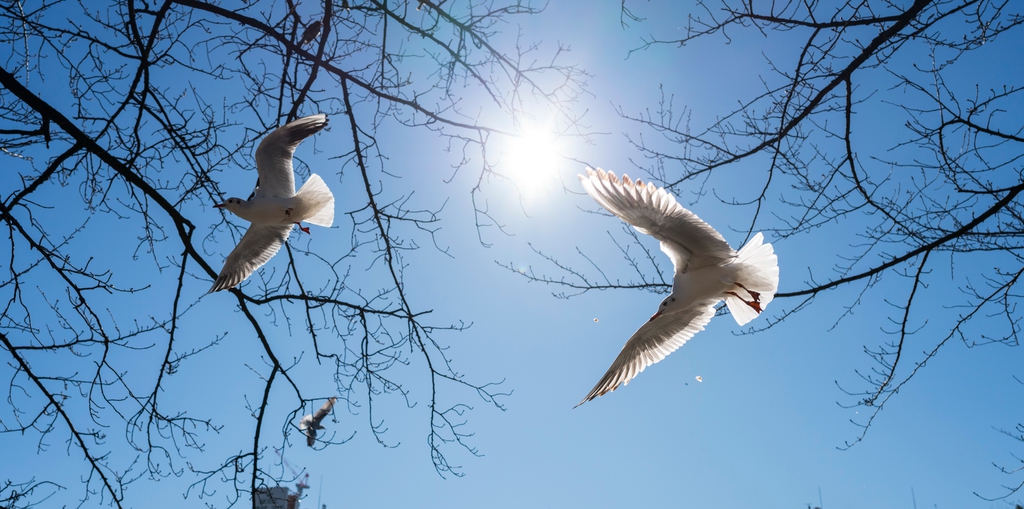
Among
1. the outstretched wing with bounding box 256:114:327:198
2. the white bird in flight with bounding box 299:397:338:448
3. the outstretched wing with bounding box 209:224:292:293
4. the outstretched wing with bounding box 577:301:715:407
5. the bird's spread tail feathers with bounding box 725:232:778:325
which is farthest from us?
the outstretched wing with bounding box 209:224:292:293

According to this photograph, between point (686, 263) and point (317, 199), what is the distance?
290cm

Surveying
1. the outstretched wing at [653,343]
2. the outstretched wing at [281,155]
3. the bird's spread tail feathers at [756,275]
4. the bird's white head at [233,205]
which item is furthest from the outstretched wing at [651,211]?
the bird's white head at [233,205]

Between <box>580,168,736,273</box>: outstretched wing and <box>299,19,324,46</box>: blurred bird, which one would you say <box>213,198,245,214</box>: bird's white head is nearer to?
<box>299,19,324,46</box>: blurred bird

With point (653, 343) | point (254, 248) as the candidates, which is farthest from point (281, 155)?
point (653, 343)

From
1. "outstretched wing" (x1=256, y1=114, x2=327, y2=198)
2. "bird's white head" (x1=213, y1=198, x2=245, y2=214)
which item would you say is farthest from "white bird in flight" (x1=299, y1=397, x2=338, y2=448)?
"outstretched wing" (x1=256, y1=114, x2=327, y2=198)

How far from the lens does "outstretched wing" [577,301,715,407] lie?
232 inches

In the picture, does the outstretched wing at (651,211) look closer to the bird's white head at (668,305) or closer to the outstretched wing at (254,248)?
the bird's white head at (668,305)

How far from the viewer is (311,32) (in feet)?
16.6

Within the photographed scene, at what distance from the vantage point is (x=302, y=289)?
4.84m

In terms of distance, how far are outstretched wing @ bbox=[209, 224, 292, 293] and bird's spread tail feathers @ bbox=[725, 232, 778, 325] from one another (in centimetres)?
358

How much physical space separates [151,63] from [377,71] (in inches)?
54.0

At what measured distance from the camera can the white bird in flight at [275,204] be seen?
5.23 meters

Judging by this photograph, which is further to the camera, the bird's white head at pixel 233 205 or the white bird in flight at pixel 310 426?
the bird's white head at pixel 233 205

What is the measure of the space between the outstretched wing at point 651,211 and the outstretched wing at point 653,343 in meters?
0.99
